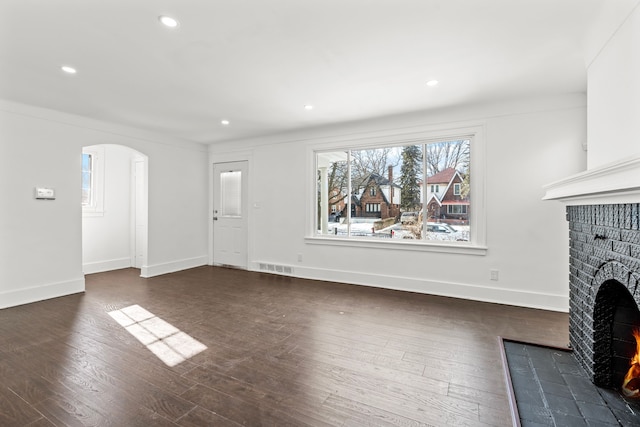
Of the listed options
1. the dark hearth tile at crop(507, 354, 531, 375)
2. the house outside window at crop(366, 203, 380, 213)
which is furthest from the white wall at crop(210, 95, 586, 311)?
the dark hearth tile at crop(507, 354, 531, 375)

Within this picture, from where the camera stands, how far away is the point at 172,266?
5520mm

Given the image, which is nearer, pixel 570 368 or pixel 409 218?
pixel 570 368

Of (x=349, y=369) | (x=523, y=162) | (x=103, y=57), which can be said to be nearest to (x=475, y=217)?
(x=523, y=162)

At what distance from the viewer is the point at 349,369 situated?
2227 millimetres

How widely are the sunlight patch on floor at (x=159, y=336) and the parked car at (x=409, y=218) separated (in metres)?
3.13

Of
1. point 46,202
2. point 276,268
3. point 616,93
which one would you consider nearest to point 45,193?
point 46,202

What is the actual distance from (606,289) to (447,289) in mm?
2183

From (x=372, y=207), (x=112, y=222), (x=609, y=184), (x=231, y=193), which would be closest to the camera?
(x=609, y=184)

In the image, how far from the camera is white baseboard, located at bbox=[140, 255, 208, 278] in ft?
16.8

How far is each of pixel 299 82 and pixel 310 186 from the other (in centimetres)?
217

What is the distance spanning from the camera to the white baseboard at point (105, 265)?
5.40 metres

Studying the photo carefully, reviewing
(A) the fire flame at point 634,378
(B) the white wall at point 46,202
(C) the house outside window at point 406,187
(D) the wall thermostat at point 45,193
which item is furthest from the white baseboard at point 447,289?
(D) the wall thermostat at point 45,193

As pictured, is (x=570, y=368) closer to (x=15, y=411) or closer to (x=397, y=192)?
(x=397, y=192)

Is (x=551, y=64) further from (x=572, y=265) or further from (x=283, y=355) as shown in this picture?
(x=283, y=355)
